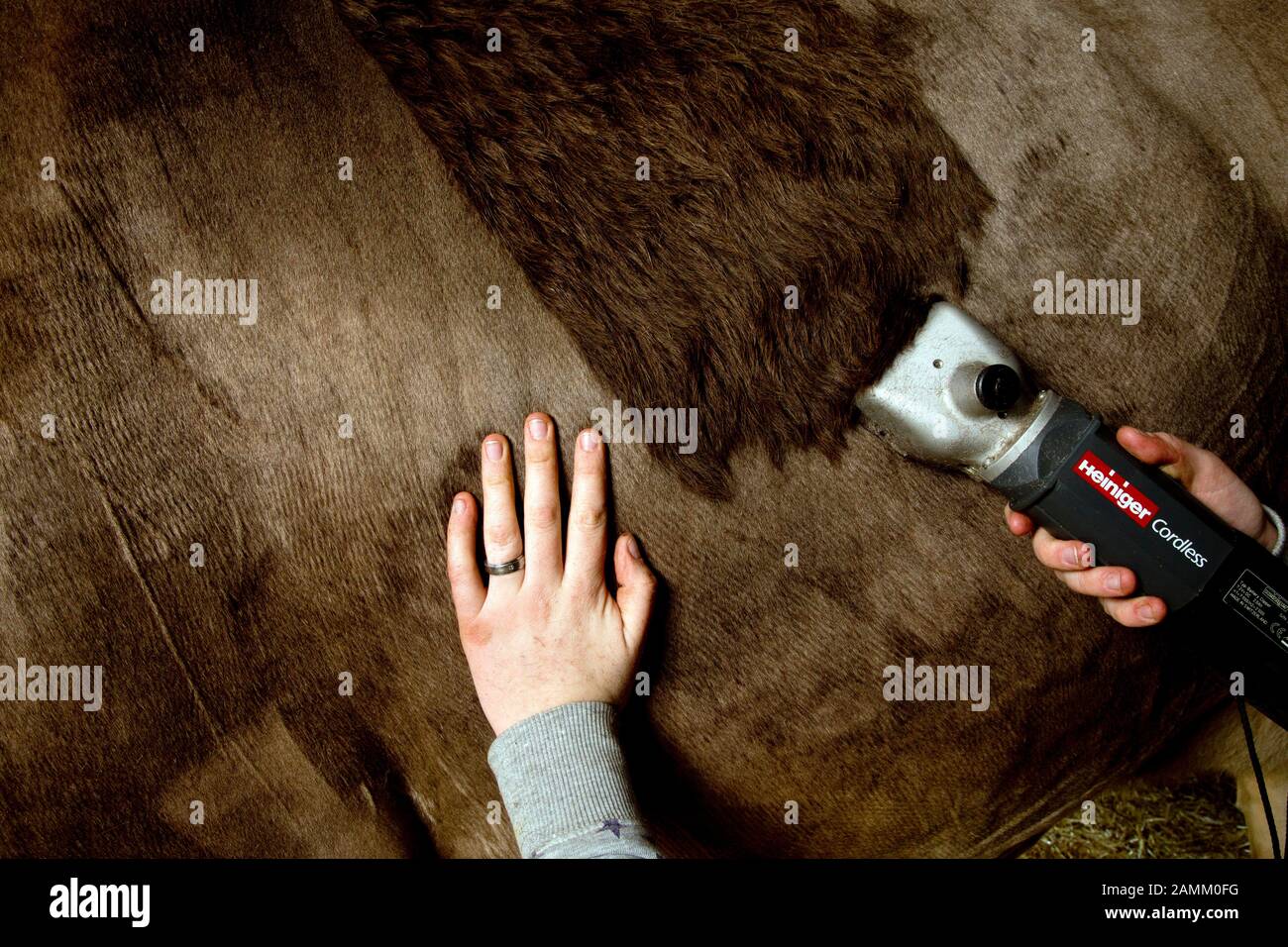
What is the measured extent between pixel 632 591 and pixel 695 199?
406 millimetres

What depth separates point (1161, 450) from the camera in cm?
88

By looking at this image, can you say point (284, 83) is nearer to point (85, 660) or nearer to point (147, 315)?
point (147, 315)

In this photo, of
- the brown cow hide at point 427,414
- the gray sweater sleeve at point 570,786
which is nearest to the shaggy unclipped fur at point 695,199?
the brown cow hide at point 427,414

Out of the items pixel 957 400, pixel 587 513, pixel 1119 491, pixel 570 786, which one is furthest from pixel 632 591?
pixel 1119 491

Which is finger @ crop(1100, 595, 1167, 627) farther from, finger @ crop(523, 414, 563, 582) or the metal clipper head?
finger @ crop(523, 414, 563, 582)

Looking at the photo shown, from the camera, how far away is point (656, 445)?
0.92m

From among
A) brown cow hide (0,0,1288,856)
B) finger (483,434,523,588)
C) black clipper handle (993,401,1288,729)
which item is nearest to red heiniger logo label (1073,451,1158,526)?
black clipper handle (993,401,1288,729)

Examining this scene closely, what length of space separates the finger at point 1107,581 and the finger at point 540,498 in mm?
519

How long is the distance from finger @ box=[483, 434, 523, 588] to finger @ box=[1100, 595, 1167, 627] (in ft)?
1.96

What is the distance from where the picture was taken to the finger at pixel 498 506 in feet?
2.93

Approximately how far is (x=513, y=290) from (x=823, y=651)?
0.50 meters

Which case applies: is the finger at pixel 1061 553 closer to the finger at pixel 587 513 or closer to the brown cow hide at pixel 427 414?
the brown cow hide at pixel 427 414
